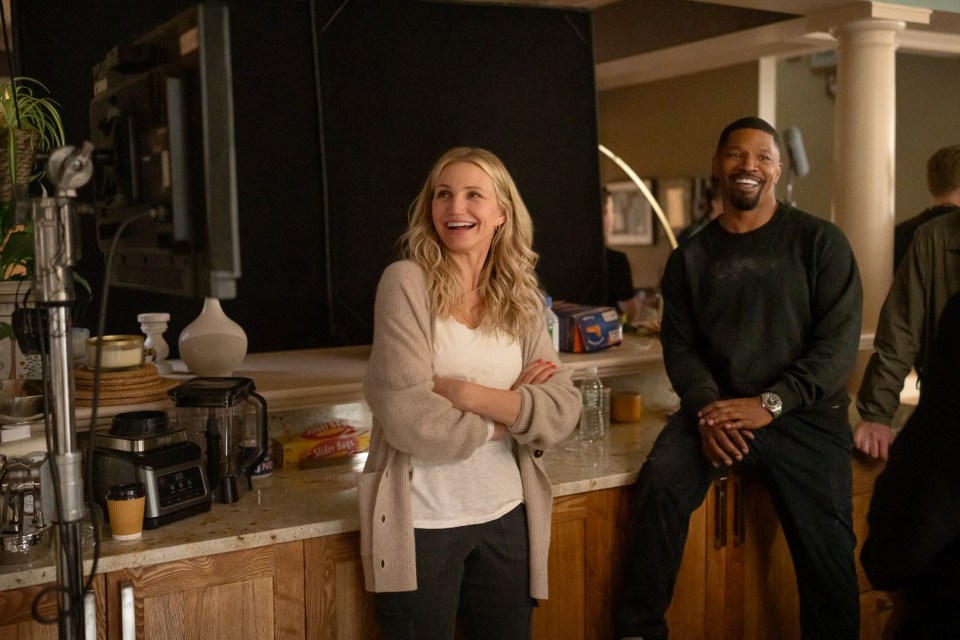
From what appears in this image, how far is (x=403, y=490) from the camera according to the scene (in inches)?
77.8

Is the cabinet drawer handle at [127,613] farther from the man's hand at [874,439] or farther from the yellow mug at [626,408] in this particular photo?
the man's hand at [874,439]

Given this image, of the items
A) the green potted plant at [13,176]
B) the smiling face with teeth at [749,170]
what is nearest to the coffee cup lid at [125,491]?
the green potted plant at [13,176]

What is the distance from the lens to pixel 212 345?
100.0 inches

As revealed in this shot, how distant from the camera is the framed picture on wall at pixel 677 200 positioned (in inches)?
284

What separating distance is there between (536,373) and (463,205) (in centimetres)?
38

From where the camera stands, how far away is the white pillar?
14.0 ft

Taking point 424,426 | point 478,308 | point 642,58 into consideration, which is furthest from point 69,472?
point 642,58

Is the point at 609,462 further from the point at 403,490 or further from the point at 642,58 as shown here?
the point at 642,58

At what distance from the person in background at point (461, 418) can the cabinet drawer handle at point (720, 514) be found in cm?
69

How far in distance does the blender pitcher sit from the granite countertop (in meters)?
0.06

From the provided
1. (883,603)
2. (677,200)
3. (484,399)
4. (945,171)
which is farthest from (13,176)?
(677,200)

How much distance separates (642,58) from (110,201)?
5121 millimetres

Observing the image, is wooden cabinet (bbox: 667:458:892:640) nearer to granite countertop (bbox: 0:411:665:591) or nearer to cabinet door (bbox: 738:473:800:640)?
cabinet door (bbox: 738:473:800:640)

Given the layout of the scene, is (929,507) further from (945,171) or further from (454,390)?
(945,171)
